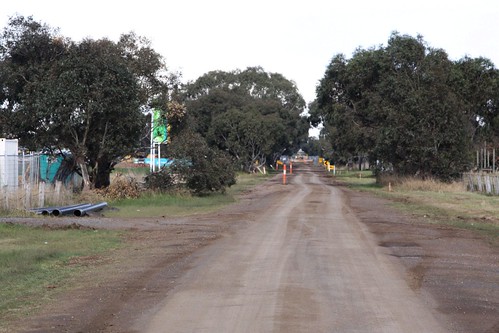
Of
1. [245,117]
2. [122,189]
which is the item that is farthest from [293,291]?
[245,117]

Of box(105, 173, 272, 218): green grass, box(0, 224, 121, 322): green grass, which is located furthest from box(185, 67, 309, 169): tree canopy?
box(0, 224, 121, 322): green grass

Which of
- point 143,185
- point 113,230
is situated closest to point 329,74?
point 143,185

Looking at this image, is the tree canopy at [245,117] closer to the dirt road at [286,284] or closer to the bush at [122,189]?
the bush at [122,189]

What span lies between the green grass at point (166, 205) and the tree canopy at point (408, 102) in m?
15.6

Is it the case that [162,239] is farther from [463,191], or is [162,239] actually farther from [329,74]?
[329,74]

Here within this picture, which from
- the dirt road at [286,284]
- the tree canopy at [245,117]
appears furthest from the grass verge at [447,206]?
the tree canopy at [245,117]

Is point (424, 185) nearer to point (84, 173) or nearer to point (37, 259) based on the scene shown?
point (84, 173)

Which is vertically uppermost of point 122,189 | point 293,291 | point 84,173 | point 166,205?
point 84,173

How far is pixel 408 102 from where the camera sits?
43.1 metres

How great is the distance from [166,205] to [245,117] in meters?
52.5

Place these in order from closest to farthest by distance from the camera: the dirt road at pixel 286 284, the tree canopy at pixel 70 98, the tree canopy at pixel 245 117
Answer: the dirt road at pixel 286 284
the tree canopy at pixel 70 98
the tree canopy at pixel 245 117

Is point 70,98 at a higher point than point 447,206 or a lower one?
higher

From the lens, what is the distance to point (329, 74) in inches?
2124

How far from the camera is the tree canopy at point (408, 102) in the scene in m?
42.8
